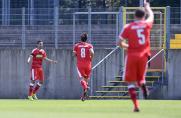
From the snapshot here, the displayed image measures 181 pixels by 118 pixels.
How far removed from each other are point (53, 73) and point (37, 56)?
2.97m

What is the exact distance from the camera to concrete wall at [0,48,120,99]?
3177cm

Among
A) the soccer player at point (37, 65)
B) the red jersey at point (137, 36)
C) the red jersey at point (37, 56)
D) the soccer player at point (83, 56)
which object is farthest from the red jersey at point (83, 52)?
the red jersey at point (137, 36)

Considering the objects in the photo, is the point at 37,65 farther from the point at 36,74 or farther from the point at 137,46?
the point at 137,46

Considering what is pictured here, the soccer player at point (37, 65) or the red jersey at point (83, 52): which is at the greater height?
the red jersey at point (83, 52)

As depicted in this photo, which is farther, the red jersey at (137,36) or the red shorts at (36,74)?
the red shorts at (36,74)

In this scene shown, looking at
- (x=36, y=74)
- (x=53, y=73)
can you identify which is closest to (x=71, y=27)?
(x=53, y=73)

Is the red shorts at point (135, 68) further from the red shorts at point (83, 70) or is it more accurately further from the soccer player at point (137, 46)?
the red shorts at point (83, 70)

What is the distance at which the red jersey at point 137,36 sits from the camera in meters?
17.1

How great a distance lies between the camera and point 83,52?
2659 centimetres

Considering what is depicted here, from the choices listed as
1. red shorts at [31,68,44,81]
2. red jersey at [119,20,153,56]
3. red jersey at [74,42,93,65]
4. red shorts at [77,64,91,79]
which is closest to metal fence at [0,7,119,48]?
red shorts at [31,68,44,81]

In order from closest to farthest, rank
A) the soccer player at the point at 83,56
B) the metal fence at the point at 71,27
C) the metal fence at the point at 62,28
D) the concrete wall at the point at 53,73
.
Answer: the soccer player at the point at 83,56 < the concrete wall at the point at 53,73 < the metal fence at the point at 71,27 < the metal fence at the point at 62,28

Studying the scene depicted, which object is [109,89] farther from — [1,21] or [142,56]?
[142,56]

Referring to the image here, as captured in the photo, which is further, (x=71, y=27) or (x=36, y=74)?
(x=71, y=27)

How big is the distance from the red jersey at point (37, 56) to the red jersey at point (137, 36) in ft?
40.1
